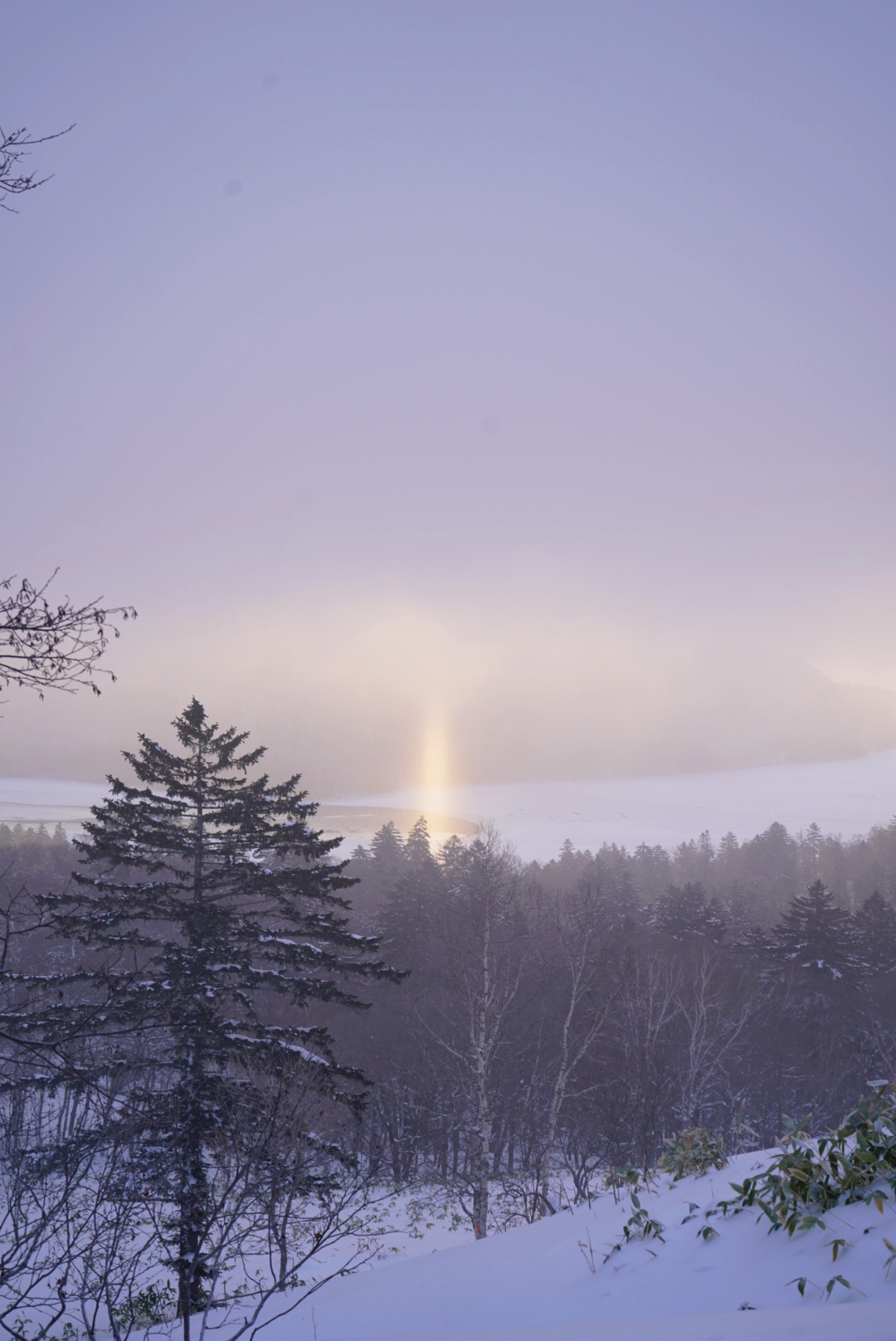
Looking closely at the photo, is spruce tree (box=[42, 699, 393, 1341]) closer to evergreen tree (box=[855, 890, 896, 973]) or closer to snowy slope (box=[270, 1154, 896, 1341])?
snowy slope (box=[270, 1154, 896, 1341])

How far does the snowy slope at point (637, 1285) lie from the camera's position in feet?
11.5

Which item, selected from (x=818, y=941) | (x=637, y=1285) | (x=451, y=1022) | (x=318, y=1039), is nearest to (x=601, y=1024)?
(x=451, y=1022)

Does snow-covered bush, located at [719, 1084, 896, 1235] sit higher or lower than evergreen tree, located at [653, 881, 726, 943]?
higher

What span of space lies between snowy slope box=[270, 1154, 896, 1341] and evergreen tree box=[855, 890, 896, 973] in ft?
119

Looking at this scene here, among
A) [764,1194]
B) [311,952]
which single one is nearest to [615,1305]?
[764,1194]

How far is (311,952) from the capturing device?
12391mm

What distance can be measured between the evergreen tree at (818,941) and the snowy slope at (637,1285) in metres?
33.2

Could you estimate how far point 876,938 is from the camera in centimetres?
3862

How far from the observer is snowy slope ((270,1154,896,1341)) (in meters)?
3.50

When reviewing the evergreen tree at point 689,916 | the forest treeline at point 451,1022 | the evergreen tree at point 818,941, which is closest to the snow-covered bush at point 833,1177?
→ the forest treeline at point 451,1022

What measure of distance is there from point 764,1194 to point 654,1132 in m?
24.5

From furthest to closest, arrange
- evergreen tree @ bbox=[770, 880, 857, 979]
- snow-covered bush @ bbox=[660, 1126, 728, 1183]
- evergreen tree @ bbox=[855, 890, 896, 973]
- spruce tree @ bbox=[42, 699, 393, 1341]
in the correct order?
evergreen tree @ bbox=[855, 890, 896, 973], evergreen tree @ bbox=[770, 880, 857, 979], spruce tree @ bbox=[42, 699, 393, 1341], snow-covered bush @ bbox=[660, 1126, 728, 1183]

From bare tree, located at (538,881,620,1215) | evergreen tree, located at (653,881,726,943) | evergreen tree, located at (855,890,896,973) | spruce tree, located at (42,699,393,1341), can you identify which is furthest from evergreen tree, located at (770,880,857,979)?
spruce tree, located at (42,699,393,1341)

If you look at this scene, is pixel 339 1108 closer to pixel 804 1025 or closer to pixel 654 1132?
pixel 654 1132
